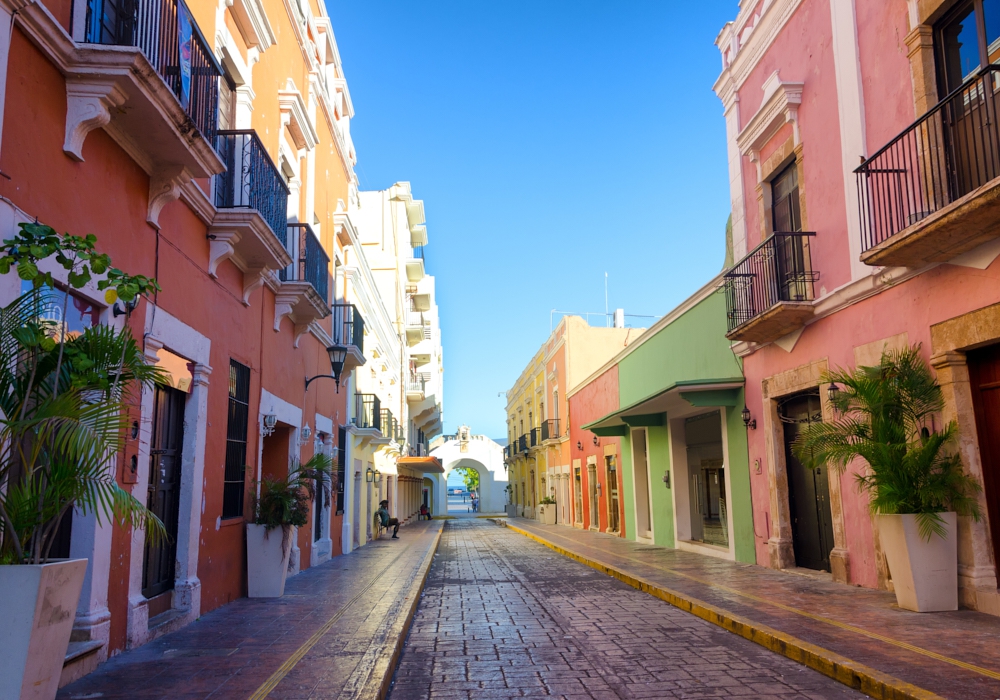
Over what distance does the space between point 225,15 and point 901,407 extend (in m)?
8.57

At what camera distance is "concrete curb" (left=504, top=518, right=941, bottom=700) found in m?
4.71

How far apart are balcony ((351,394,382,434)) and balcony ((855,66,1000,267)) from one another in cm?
1301

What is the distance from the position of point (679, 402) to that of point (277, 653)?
10431 millimetres

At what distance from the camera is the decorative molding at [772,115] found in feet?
35.2

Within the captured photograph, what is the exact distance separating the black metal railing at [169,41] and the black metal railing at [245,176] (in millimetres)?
632

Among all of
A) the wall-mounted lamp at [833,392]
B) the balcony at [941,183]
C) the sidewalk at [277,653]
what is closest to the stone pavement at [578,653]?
the sidewalk at [277,653]

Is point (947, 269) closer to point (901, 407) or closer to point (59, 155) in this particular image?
point (901, 407)

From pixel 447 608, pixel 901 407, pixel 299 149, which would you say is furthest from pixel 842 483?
pixel 299 149

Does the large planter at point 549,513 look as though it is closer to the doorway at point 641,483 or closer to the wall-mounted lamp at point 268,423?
the doorway at point 641,483

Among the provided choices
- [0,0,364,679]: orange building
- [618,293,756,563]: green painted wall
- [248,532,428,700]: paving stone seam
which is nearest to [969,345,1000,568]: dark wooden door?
[618,293,756,563]: green painted wall

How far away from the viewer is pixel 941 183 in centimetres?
722

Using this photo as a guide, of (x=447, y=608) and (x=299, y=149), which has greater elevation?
(x=299, y=149)

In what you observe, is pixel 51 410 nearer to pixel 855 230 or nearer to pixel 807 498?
pixel 855 230

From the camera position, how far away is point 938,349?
754 cm
